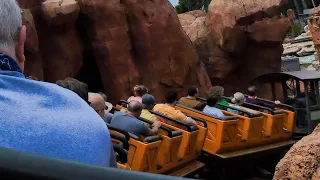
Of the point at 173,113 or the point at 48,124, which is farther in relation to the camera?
the point at 173,113

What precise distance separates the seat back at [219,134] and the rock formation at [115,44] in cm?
448

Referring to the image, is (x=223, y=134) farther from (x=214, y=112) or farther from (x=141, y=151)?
(x=141, y=151)

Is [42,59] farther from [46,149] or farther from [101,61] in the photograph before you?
[46,149]

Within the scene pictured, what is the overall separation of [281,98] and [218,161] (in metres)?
4.45

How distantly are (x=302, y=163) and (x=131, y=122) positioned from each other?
3.03 m

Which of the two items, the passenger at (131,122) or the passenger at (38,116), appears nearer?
the passenger at (38,116)

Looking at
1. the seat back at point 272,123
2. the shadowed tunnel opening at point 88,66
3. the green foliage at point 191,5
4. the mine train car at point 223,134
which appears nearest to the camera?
the mine train car at point 223,134

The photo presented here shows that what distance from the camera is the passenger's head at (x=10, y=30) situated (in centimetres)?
108

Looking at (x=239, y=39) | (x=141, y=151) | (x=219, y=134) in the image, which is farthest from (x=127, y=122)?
(x=239, y=39)

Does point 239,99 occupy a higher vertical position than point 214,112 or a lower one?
lower

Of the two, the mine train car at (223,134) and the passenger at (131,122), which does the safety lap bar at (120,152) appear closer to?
the mine train car at (223,134)

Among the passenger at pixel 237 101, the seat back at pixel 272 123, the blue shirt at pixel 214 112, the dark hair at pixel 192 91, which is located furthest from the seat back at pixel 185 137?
the seat back at pixel 272 123

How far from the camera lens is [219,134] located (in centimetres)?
772

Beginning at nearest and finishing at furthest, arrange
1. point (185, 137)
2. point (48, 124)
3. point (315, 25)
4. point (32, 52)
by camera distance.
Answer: point (48, 124), point (185, 137), point (32, 52), point (315, 25)
